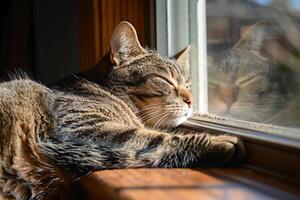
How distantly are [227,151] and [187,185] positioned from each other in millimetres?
174

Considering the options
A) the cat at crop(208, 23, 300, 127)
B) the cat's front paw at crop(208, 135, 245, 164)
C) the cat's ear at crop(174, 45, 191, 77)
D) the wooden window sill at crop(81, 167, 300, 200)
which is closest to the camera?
the wooden window sill at crop(81, 167, 300, 200)

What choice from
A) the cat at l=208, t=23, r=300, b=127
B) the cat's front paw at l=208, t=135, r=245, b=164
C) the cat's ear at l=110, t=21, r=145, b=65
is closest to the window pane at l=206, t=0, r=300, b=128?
the cat at l=208, t=23, r=300, b=127

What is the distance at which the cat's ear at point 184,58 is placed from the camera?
1447 mm

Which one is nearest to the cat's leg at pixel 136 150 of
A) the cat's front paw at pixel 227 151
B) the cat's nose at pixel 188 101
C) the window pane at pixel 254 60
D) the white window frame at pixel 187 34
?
the cat's front paw at pixel 227 151

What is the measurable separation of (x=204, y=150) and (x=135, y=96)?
0.36 meters

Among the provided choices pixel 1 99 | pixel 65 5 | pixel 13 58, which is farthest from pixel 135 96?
pixel 13 58

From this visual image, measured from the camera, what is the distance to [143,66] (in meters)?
1.36

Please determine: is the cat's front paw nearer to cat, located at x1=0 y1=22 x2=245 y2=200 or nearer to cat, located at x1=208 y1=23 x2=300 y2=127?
cat, located at x1=0 y1=22 x2=245 y2=200

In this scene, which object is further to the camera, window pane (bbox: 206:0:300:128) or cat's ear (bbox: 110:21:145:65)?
Result: cat's ear (bbox: 110:21:145:65)

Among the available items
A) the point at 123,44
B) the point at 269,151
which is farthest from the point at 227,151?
the point at 123,44

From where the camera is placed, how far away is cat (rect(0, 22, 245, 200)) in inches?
39.9

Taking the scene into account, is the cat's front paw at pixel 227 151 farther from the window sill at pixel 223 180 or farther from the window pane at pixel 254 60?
the window pane at pixel 254 60

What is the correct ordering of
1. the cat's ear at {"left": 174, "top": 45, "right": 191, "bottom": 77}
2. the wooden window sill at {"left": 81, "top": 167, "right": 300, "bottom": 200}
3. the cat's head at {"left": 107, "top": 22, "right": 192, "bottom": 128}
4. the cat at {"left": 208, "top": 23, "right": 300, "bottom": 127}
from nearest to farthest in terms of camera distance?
the wooden window sill at {"left": 81, "top": 167, "right": 300, "bottom": 200} < the cat at {"left": 208, "top": 23, "right": 300, "bottom": 127} < the cat's head at {"left": 107, "top": 22, "right": 192, "bottom": 128} < the cat's ear at {"left": 174, "top": 45, "right": 191, "bottom": 77}

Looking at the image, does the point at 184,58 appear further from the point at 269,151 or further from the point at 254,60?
the point at 269,151
